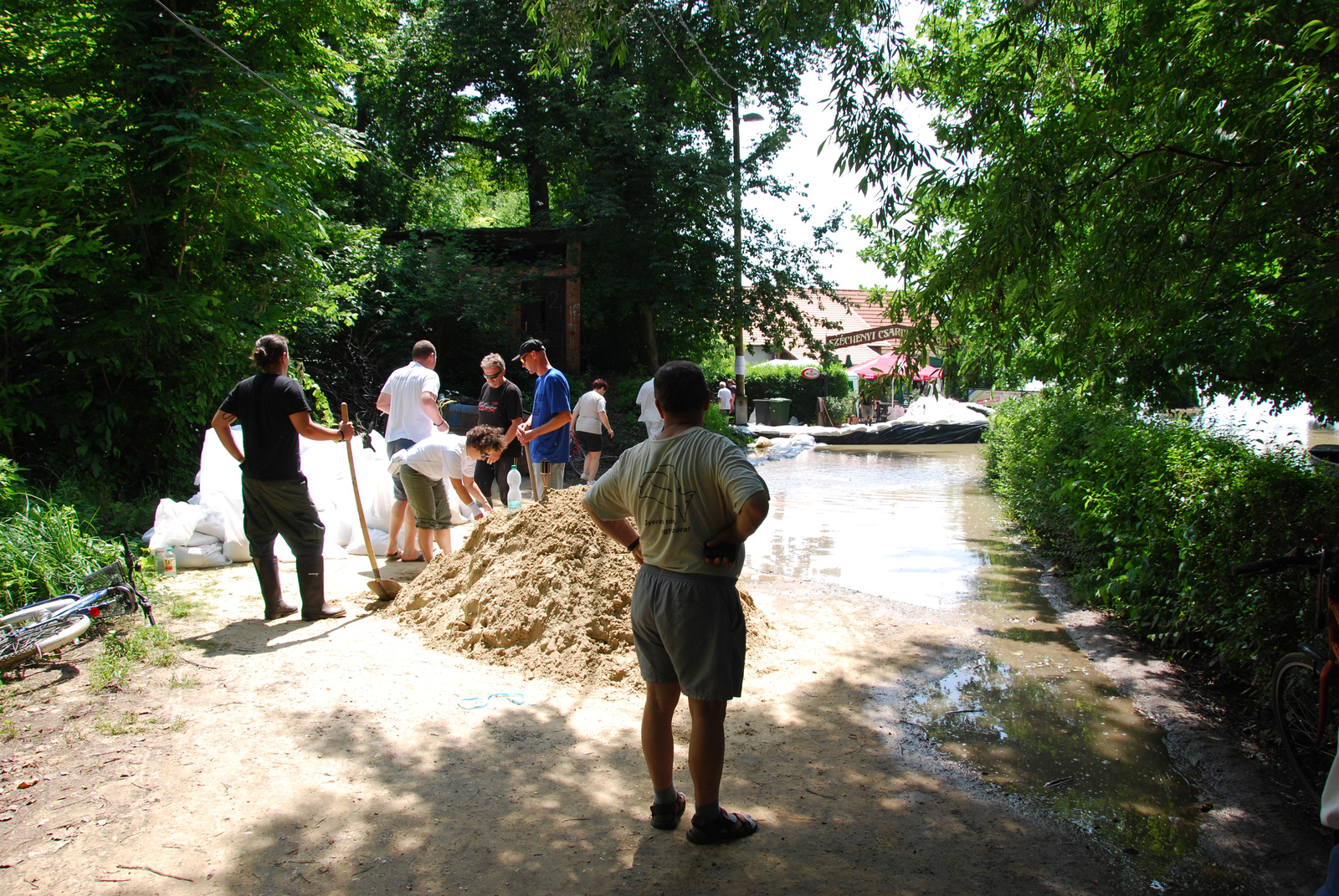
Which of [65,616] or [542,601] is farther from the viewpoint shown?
[542,601]

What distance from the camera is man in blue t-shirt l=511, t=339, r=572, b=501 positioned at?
7.55 meters

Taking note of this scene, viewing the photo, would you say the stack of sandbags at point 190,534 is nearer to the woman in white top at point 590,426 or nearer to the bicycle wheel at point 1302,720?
the woman in white top at point 590,426

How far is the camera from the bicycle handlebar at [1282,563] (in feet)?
Answer: 10.5

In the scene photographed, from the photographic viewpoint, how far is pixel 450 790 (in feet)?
11.8

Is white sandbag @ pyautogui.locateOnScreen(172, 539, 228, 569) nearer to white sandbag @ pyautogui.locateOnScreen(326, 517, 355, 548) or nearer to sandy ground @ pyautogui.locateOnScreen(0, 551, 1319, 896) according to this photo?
white sandbag @ pyautogui.locateOnScreen(326, 517, 355, 548)

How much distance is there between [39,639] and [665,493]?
3.85 m

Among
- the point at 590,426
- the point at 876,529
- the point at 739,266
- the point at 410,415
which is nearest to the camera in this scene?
the point at 410,415

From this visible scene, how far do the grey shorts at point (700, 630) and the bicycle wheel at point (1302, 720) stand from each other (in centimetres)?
238

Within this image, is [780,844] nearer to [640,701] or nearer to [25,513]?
[640,701]

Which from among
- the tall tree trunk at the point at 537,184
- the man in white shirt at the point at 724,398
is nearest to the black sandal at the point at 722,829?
the man in white shirt at the point at 724,398

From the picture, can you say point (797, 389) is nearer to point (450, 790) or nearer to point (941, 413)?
point (941, 413)

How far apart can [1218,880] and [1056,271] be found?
14.8 feet

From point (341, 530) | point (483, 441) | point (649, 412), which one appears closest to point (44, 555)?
point (341, 530)

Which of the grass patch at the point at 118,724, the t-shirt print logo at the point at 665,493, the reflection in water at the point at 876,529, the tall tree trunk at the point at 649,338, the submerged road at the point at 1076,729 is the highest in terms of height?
the tall tree trunk at the point at 649,338
